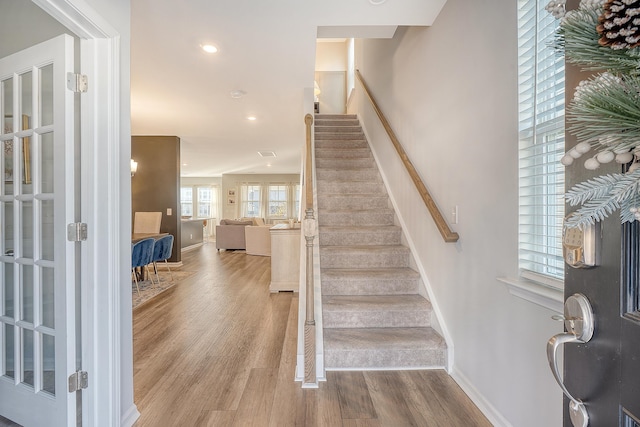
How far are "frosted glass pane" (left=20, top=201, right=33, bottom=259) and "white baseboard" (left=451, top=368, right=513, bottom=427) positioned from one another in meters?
2.58

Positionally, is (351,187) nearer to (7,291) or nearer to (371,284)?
(371,284)

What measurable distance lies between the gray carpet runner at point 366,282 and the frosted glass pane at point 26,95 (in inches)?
85.5

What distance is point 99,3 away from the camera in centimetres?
153

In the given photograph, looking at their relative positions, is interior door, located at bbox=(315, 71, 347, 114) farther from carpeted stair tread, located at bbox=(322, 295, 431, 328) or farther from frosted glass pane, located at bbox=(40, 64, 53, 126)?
frosted glass pane, located at bbox=(40, 64, 53, 126)

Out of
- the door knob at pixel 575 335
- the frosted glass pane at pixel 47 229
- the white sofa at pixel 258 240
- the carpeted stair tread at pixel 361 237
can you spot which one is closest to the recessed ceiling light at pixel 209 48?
the frosted glass pane at pixel 47 229

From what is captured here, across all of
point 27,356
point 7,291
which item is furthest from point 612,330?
point 7,291

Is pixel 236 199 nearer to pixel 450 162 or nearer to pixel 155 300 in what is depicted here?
pixel 155 300

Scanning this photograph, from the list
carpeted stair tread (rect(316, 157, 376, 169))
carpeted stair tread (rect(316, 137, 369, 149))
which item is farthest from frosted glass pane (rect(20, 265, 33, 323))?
carpeted stair tread (rect(316, 137, 369, 149))

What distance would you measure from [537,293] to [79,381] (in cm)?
218

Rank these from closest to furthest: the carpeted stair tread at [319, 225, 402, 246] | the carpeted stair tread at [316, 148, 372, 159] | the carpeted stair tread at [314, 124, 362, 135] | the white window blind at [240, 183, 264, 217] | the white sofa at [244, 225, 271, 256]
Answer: the carpeted stair tread at [319, 225, 402, 246], the carpeted stair tread at [316, 148, 372, 159], the carpeted stair tread at [314, 124, 362, 135], the white sofa at [244, 225, 271, 256], the white window blind at [240, 183, 264, 217]

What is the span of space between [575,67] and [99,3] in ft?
6.37

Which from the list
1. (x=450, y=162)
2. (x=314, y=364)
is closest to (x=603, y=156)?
(x=450, y=162)

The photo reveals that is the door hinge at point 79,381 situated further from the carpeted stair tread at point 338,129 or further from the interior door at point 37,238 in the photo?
the carpeted stair tread at point 338,129

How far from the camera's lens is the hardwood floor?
5.74 feet
